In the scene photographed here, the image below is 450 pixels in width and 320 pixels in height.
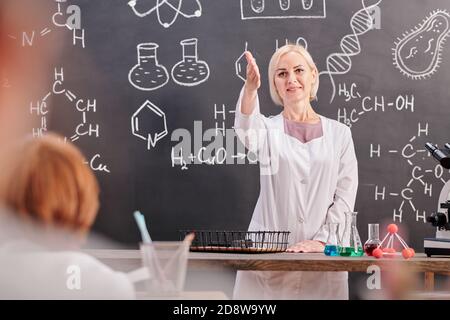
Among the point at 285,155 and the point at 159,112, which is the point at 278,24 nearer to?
the point at 159,112

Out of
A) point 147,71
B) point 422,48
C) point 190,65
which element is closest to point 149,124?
point 147,71

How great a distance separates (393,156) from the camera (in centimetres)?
381

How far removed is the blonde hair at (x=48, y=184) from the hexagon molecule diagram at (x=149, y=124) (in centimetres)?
275

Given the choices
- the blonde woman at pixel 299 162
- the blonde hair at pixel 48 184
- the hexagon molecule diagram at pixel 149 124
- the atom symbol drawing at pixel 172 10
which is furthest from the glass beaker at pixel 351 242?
the atom symbol drawing at pixel 172 10

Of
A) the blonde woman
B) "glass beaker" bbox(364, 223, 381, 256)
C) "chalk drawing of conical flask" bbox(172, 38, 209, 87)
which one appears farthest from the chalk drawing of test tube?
"glass beaker" bbox(364, 223, 381, 256)

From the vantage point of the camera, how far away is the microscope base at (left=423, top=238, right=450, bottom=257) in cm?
248

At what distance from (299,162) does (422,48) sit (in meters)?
1.38

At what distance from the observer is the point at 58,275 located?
3.59 feet

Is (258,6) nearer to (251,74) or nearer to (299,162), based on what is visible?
(299,162)

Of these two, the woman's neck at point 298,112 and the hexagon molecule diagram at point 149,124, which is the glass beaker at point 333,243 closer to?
the woman's neck at point 298,112

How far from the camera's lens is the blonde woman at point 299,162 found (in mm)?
2822

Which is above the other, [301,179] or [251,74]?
[251,74]
